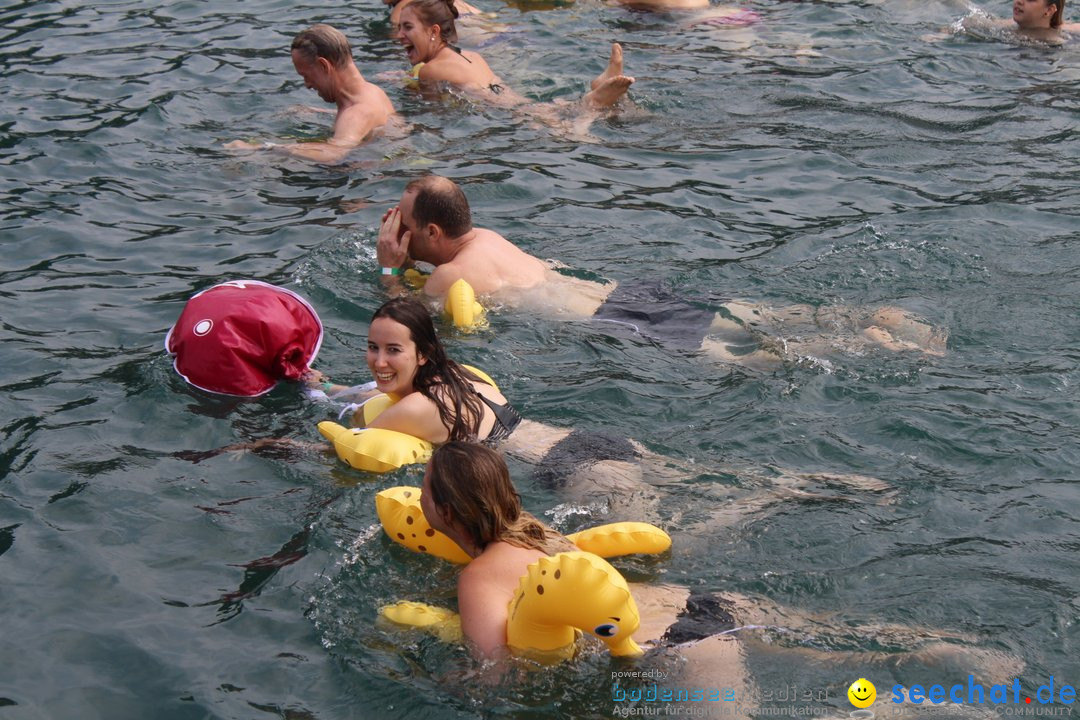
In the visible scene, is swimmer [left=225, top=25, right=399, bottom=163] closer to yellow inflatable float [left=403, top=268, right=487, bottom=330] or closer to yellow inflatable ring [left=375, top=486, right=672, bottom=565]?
yellow inflatable float [left=403, top=268, right=487, bottom=330]

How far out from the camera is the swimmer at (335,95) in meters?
11.0

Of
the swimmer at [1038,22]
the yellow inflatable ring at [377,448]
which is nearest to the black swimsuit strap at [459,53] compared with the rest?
the swimmer at [1038,22]

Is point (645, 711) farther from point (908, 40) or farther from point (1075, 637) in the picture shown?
point (908, 40)

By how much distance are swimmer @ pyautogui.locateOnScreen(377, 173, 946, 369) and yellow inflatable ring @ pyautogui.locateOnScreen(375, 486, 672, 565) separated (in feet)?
7.94

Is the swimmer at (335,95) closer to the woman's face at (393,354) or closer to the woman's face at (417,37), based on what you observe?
the woman's face at (417,37)

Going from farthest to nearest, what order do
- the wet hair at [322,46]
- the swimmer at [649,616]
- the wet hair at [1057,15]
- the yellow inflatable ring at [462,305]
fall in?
the wet hair at [1057,15], the wet hair at [322,46], the yellow inflatable ring at [462,305], the swimmer at [649,616]

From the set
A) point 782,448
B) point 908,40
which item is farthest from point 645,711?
point 908,40

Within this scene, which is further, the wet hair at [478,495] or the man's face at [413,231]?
the man's face at [413,231]

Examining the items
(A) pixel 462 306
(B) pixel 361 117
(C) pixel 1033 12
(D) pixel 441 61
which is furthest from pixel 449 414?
(C) pixel 1033 12

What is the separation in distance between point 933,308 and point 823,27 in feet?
23.9

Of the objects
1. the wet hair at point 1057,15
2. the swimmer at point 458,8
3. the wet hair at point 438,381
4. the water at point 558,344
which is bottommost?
the water at point 558,344

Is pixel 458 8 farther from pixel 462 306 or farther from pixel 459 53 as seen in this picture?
pixel 462 306

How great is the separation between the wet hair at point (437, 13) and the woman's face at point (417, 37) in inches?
2.1

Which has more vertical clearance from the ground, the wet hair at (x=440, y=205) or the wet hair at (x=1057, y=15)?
the wet hair at (x=1057, y=15)
